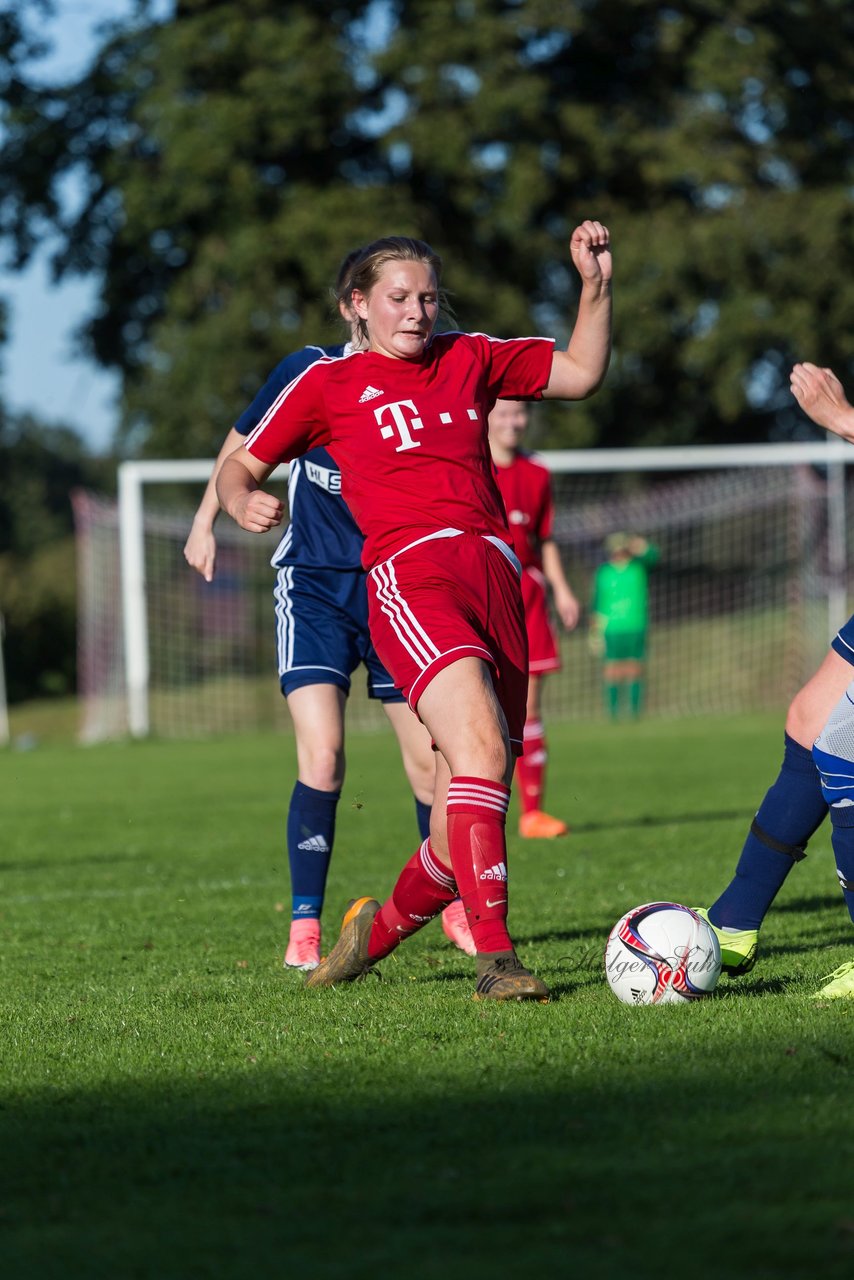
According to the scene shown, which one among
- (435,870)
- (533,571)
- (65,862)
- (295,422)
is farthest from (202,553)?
(533,571)

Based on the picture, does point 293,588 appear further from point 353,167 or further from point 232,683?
point 353,167

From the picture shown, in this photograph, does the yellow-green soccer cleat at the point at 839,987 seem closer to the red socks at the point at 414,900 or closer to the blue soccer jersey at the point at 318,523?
the red socks at the point at 414,900

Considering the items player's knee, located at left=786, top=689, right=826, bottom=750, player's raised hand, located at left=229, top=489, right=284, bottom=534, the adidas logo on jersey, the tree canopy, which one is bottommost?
the adidas logo on jersey

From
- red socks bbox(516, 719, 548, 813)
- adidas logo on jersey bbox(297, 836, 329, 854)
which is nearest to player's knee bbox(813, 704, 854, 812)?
adidas logo on jersey bbox(297, 836, 329, 854)

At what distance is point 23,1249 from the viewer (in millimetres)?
2596

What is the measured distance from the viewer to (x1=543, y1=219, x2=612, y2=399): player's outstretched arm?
4734mm

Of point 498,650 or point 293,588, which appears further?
point 293,588

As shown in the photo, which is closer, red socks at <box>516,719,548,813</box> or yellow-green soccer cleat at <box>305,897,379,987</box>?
yellow-green soccer cleat at <box>305,897,379,987</box>

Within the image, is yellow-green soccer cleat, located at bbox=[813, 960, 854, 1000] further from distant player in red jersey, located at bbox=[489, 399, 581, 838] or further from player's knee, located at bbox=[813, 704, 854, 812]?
distant player in red jersey, located at bbox=[489, 399, 581, 838]

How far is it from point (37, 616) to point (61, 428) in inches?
2697

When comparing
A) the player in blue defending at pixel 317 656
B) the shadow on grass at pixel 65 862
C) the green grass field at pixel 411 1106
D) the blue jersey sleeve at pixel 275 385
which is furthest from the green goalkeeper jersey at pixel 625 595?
the blue jersey sleeve at pixel 275 385

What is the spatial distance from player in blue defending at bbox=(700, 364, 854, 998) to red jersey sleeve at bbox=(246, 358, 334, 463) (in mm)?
1284

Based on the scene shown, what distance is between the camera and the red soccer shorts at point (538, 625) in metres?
9.38

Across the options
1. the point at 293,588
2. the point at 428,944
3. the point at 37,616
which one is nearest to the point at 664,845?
the point at 428,944
